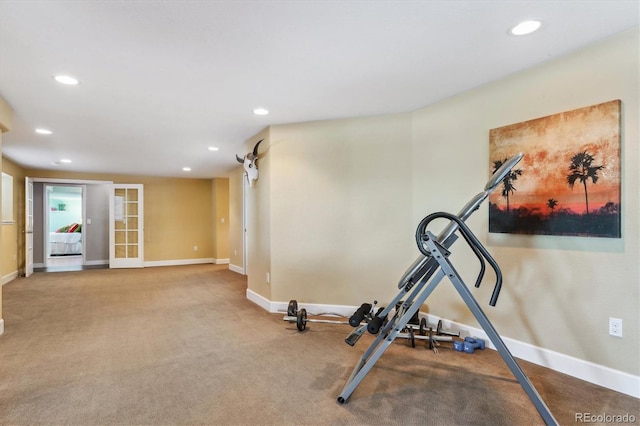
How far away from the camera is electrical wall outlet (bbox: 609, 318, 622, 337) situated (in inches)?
86.9

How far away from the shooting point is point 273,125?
4.20 m

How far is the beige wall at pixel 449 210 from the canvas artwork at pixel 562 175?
7 cm

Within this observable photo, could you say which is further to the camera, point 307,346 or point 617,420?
point 307,346

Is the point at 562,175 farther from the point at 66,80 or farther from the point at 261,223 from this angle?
the point at 66,80

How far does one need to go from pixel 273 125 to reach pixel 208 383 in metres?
2.94

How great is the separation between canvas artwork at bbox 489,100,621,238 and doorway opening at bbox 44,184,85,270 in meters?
9.36

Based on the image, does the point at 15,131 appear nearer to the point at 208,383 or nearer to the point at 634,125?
the point at 208,383

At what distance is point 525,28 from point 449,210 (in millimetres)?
1676

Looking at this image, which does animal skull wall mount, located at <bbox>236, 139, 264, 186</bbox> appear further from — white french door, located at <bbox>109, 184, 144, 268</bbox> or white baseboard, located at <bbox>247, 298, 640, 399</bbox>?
white french door, located at <bbox>109, 184, 144, 268</bbox>

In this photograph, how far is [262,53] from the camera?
2400mm

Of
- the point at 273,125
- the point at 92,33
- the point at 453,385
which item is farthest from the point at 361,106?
the point at 453,385

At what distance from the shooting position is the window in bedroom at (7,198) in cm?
609

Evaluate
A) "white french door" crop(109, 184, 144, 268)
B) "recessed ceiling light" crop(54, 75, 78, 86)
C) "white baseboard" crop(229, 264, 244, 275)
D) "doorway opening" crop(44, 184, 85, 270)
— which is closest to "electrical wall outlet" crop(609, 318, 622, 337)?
"recessed ceiling light" crop(54, 75, 78, 86)

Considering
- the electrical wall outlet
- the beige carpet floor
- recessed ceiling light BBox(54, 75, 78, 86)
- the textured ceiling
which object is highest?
the textured ceiling
